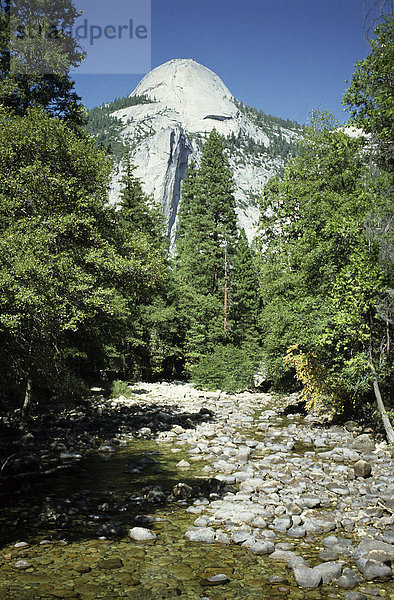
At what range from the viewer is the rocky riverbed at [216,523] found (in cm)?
560

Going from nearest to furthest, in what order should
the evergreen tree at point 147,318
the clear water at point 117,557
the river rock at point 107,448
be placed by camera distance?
the clear water at point 117,557 → the river rock at point 107,448 → the evergreen tree at point 147,318

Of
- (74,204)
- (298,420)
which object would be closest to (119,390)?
(298,420)

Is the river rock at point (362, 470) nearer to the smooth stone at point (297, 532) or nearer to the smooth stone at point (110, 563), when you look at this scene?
the smooth stone at point (297, 532)

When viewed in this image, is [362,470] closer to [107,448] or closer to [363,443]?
[363,443]

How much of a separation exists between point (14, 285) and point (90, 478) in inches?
197

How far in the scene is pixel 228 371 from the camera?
97.1ft

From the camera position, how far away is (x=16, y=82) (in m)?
17.3

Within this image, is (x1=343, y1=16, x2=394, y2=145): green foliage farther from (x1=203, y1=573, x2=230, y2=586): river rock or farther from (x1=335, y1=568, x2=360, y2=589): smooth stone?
(x1=203, y1=573, x2=230, y2=586): river rock

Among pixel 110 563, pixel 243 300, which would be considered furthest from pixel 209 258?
pixel 110 563

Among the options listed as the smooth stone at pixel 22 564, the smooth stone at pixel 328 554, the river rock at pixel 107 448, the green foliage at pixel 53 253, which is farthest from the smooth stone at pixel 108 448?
the smooth stone at pixel 328 554

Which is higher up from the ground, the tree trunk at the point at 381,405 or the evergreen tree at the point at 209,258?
the evergreen tree at the point at 209,258

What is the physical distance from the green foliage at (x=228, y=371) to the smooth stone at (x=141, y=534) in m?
21.9

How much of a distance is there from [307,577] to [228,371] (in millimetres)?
24021

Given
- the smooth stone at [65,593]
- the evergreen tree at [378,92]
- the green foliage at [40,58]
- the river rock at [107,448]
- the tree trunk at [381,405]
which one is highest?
the green foliage at [40,58]
